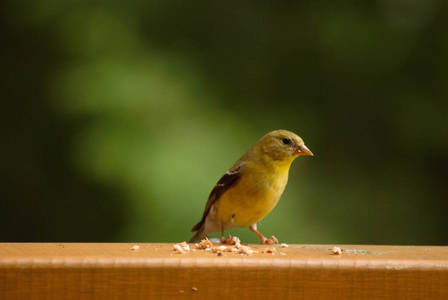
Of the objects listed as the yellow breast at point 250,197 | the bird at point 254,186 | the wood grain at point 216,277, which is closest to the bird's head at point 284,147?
the bird at point 254,186

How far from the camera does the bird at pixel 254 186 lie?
364 centimetres

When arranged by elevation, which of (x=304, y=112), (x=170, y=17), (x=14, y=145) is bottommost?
(x=14, y=145)

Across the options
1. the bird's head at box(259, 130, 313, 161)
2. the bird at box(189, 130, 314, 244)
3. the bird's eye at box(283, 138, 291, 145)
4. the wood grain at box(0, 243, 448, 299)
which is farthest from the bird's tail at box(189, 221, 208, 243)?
the wood grain at box(0, 243, 448, 299)

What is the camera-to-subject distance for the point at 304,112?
16.0ft

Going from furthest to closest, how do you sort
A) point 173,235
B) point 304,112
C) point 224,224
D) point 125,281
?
point 304,112, point 173,235, point 224,224, point 125,281

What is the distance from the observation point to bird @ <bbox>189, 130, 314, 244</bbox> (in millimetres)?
3639

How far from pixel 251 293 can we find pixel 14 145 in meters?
3.49

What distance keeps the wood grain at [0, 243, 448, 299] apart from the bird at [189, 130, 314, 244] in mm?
1854

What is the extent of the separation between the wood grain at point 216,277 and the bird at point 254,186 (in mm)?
1854

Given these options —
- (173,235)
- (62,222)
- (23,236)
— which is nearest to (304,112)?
(173,235)

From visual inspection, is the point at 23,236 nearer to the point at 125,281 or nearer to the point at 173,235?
the point at 173,235

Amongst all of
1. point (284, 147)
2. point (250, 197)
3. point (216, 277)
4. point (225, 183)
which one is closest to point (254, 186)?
point (250, 197)

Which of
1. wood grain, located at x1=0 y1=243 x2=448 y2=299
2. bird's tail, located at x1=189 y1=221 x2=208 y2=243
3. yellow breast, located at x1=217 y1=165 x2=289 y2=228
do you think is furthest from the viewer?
bird's tail, located at x1=189 y1=221 x2=208 y2=243

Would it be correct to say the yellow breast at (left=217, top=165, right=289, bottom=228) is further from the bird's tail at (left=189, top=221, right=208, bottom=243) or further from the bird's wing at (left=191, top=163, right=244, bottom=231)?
the bird's tail at (left=189, top=221, right=208, bottom=243)
